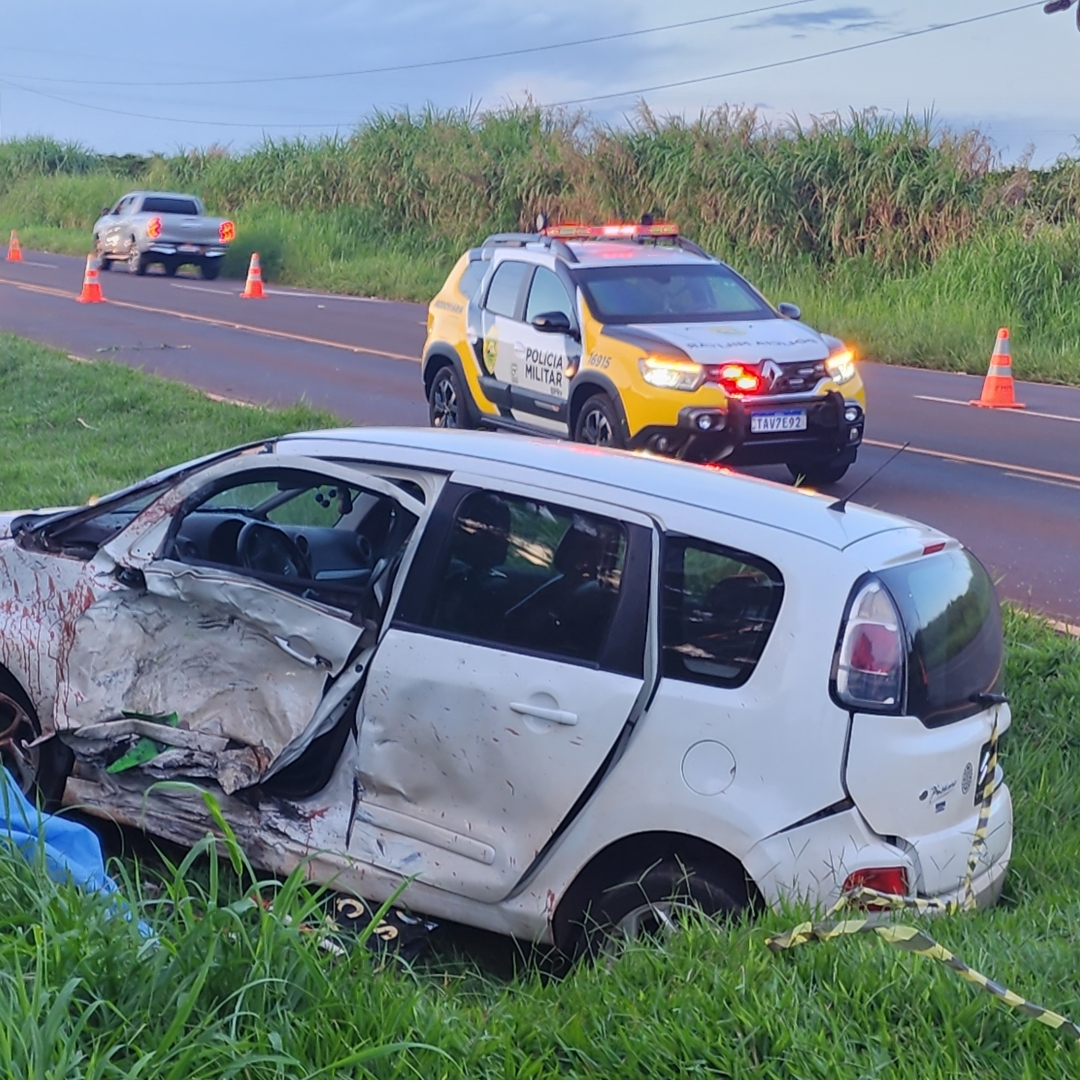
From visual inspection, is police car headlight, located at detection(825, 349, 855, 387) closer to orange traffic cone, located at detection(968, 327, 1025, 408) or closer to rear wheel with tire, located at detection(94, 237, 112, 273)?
orange traffic cone, located at detection(968, 327, 1025, 408)

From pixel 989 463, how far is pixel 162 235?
22971 mm

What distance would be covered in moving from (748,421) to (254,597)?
20.0 ft

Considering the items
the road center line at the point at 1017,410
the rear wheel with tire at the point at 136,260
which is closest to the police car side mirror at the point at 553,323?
the road center line at the point at 1017,410

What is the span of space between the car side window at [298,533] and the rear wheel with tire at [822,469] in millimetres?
5577

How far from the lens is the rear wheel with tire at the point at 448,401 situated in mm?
12445

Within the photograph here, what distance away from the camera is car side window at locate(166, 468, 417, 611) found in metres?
4.71

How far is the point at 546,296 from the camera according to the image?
11734 millimetres

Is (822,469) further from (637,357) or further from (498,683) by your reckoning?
(498,683)

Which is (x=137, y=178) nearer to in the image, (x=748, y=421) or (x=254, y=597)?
(x=748, y=421)

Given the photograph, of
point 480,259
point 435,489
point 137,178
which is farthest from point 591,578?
point 137,178

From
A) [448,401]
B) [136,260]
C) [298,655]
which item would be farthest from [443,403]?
[136,260]

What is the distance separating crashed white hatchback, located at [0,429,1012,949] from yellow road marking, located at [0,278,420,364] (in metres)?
13.2

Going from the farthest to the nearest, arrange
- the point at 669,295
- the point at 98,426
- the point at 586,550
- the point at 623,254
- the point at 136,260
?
the point at 136,260
the point at 98,426
the point at 623,254
the point at 669,295
the point at 586,550

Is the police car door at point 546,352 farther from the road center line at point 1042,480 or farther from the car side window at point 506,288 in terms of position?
the road center line at point 1042,480
